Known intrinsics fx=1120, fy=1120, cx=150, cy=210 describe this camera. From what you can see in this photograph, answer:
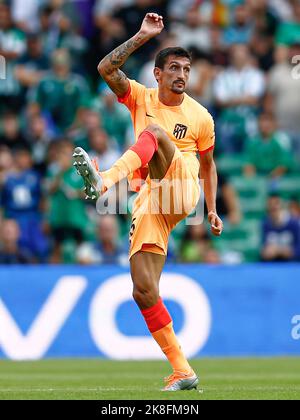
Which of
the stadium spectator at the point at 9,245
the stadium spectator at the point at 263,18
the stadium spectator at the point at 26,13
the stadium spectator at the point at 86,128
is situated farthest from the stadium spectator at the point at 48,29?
the stadium spectator at the point at 9,245

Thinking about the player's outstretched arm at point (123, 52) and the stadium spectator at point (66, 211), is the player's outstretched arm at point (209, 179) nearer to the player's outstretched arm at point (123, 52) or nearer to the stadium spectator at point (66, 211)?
the player's outstretched arm at point (123, 52)

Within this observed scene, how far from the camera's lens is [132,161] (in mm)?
8977

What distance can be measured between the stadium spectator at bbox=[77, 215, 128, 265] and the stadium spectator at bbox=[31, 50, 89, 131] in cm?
277

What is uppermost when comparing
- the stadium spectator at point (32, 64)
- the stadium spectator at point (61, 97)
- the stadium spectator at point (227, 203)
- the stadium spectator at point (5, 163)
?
the stadium spectator at point (32, 64)

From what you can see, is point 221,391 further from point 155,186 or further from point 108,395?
point 155,186

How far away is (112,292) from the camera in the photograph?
15.2 metres

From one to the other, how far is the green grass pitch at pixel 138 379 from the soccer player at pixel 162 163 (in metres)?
0.51

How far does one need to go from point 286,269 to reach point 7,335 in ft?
12.7

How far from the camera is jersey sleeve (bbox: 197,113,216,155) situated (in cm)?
994

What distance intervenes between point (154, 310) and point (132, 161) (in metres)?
1.37

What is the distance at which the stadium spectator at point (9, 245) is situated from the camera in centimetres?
1637

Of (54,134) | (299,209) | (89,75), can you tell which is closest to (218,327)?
(299,209)

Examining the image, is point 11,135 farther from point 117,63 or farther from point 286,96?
point 117,63

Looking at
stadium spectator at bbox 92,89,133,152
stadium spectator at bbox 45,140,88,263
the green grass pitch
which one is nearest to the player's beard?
the green grass pitch
